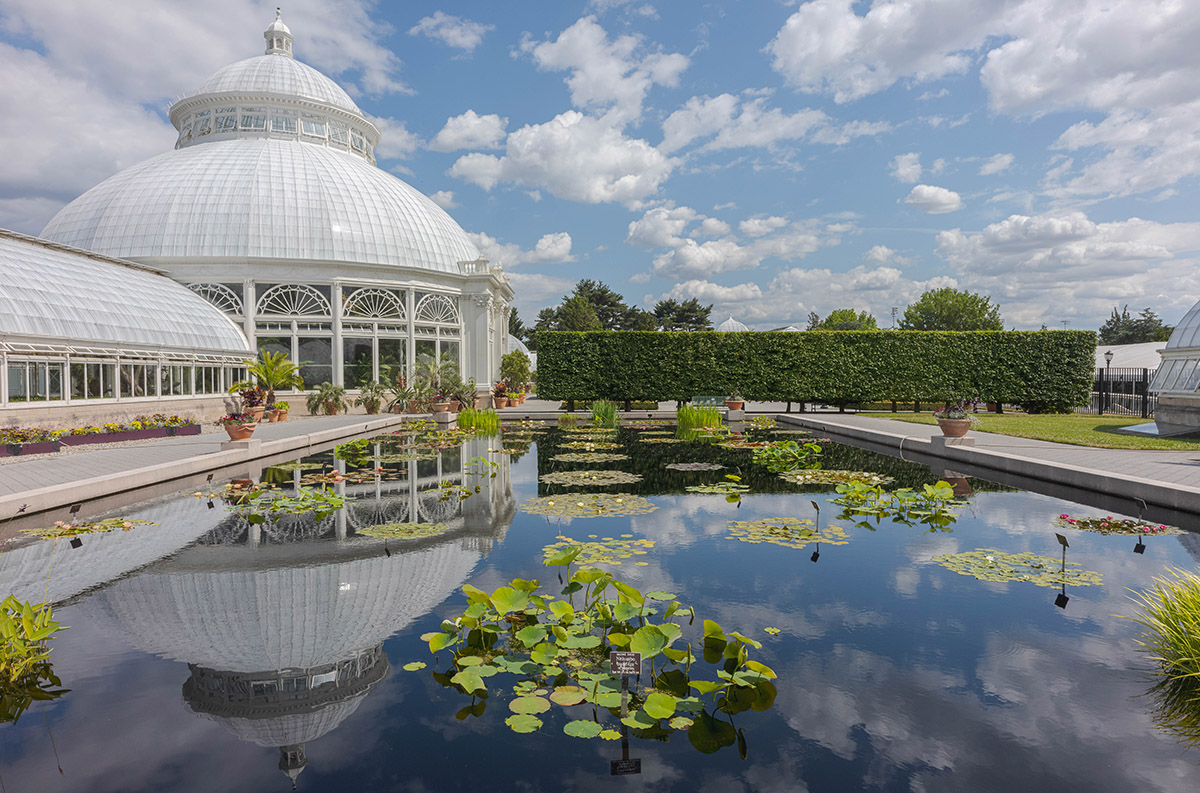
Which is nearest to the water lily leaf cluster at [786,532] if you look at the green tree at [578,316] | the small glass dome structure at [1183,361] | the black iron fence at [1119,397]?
the small glass dome structure at [1183,361]

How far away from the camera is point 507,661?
4855 mm

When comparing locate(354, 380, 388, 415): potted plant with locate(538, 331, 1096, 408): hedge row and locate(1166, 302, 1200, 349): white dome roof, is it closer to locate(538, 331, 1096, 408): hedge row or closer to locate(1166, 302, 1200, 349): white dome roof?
locate(538, 331, 1096, 408): hedge row

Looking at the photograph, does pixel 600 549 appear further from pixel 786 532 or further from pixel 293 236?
pixel 293 236

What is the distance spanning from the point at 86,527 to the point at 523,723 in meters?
→ 8.25

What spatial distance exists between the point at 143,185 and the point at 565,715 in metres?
41.1

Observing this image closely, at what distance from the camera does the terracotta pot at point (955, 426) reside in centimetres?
1587

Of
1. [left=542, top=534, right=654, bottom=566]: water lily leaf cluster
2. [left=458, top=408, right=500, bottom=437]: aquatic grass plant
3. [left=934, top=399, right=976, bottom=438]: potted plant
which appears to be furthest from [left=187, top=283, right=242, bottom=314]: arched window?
[left=934, top=399, right=976, bottom=438]: potted plant

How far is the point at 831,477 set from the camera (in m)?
13.0

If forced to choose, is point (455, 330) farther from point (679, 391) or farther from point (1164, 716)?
point (1164, 716)

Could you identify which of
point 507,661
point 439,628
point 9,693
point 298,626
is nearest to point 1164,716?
point 507,661

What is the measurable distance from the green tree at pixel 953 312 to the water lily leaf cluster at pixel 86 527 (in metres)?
85.3

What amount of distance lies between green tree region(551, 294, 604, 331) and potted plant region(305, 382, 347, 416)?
4175 centimetres

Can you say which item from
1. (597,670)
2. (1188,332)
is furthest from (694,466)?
(1188,332)

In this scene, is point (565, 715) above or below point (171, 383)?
below
